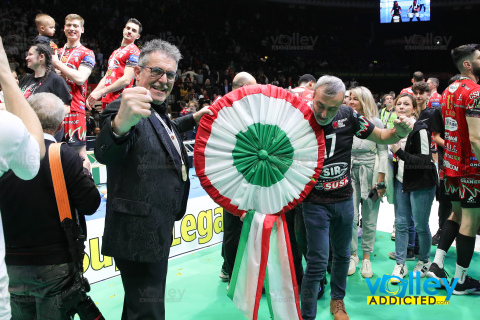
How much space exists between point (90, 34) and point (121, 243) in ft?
41.8

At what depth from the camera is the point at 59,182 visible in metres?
1.97

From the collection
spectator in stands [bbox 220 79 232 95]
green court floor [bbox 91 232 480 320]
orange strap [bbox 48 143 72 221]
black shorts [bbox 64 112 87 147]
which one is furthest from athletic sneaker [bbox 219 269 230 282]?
spectator in stands [bbox 220 79 232 95]

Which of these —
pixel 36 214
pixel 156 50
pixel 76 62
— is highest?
pixel 76 62

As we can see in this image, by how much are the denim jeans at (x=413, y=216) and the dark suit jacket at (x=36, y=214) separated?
2.94 metres

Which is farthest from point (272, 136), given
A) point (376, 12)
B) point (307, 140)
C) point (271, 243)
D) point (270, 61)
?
point (376, 12)

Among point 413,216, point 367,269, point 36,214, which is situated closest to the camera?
point 36,214

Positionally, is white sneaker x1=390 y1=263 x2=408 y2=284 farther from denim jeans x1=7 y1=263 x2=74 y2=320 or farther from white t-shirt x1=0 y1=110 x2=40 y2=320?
white t-shirt x1=0 y1=110 x2=40 y2=320

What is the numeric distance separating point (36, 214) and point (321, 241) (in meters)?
1.75

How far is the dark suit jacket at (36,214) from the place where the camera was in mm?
1933

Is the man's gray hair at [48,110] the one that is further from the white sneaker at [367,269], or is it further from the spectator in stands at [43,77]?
the white sneaker at [367,269]

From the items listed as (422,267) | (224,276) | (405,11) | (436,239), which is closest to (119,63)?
(224,276)

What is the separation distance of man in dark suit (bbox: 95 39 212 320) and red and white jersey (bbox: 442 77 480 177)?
2479 millimetres

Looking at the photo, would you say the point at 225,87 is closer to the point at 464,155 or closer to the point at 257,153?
the point at 464,155

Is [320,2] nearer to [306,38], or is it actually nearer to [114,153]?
[306,38]
